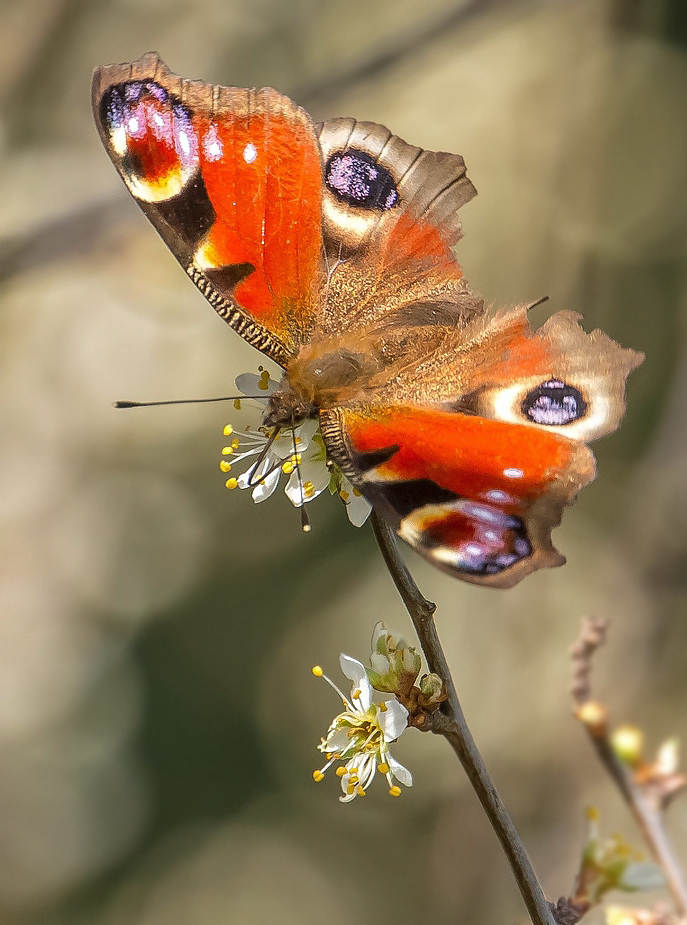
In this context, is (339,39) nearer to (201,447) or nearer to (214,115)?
(201,447)

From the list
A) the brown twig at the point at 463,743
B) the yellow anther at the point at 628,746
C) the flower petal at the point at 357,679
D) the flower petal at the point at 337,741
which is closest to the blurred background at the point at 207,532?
the yellow anther at the point at 628,746

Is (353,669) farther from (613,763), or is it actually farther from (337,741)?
(613,763)

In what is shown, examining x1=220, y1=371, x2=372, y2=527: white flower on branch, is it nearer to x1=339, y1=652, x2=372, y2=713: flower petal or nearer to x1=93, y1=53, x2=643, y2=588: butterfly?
x1=93, y1=53, x2=643, y2=588: butterfly

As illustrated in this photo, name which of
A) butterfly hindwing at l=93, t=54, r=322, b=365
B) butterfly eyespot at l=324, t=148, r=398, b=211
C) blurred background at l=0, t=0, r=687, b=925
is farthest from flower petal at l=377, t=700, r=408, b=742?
blurred background at l=0, t=0, r=687, b=925

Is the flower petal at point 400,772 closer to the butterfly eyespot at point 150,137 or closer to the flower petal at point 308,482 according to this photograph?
the flower petal at point 308,482

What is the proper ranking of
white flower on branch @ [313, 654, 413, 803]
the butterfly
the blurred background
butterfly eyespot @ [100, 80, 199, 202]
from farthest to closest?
the blurred background < butterfly eyespot @ [100, 80, 199, 202] < white flower on branch @ [313, 654, 413, 803] < the butterfly

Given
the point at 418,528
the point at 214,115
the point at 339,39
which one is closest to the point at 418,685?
the point at 418,528
